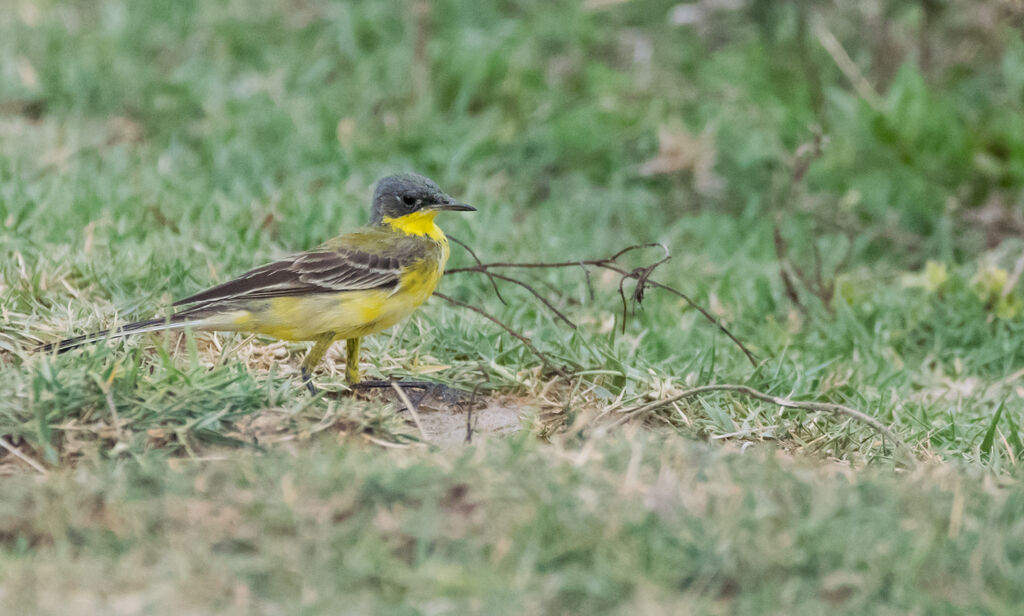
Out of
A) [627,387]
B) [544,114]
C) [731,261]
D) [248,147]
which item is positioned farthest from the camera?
[544,114]

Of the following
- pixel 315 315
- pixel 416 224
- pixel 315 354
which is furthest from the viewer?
pixel 416 224

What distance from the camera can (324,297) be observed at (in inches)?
181

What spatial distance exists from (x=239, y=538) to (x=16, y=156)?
4760 mm

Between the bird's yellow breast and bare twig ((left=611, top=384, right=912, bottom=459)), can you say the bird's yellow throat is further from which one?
bare twig ((left=611, top=384, right=912, bottom=459))

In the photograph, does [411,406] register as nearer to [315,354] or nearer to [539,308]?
[315,354]

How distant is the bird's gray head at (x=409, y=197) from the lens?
5.29m

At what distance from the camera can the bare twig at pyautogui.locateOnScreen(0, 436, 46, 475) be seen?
3.65m

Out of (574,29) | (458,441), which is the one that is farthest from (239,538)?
(574,29)

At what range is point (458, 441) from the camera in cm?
435

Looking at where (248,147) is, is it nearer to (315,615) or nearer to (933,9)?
(933,9)

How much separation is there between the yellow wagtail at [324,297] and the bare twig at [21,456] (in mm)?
528

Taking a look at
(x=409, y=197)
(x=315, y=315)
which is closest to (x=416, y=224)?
(x=409, y=197)

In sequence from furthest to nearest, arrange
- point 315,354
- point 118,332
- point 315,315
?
point 315,354 → point 315,315 → point 118,332

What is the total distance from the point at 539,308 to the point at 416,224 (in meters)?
0.77
